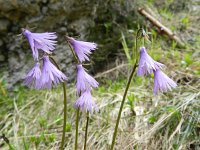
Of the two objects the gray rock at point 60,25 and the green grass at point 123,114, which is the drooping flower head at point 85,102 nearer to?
the green grass at point 123,114

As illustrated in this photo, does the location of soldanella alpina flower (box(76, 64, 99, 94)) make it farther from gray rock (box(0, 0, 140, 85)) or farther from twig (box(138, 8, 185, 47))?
twig (box(138, 8, 185, 47))

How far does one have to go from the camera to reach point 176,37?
3607 mm

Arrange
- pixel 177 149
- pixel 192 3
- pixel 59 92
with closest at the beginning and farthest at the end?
pixel 177 149, pixel 59 92, pixel 192 3

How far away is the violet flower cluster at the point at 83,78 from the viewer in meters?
1.45

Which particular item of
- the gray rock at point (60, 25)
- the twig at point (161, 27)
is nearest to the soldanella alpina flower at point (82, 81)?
the gray rock at point (60, 25)

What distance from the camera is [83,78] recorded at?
1452mm

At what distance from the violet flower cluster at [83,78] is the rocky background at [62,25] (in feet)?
4.36

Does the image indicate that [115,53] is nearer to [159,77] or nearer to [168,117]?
[168,117]

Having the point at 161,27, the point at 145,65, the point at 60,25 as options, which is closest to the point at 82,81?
the point at 145,65

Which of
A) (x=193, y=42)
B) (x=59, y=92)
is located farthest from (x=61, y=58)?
(x=193, y=42)

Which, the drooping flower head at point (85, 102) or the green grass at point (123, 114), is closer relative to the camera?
the drooping flower head at point (85, 102)

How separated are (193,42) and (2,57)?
5.96ft

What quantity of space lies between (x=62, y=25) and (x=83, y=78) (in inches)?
65.9

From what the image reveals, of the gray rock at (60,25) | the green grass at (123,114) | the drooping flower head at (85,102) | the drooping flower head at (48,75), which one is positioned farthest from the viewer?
the gray rock at (60,25)
